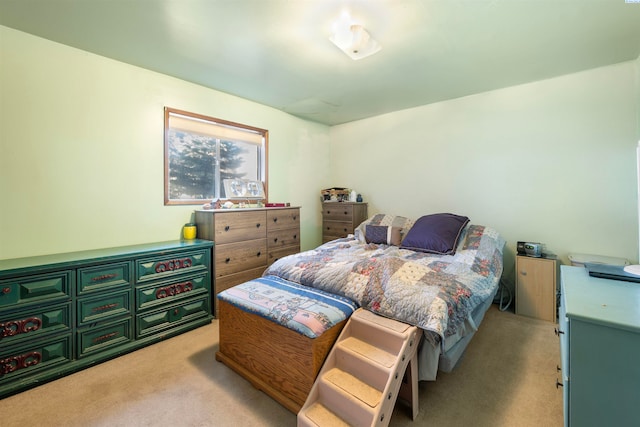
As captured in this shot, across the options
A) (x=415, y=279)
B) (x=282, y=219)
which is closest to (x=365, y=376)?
(x=415, y=279)

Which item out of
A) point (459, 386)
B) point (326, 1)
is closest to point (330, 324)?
point (459, 386)

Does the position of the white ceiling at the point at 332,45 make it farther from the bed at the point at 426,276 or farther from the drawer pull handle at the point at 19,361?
the drawer pull handle at the point at 19,361

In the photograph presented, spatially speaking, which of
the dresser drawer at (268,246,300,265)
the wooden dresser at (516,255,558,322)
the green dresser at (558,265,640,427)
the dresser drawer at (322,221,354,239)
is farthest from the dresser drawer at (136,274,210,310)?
the wooden dresser at (516,255,558,322)

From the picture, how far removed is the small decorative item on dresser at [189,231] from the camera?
286 cm

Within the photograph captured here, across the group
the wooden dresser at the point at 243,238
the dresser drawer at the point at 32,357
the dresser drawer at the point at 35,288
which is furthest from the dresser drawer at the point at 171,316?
the dresser drawer at the point at 35,288

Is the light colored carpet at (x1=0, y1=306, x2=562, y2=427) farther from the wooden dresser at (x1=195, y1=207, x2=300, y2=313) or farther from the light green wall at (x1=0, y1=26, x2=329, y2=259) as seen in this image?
the light green wall at (x1=0, y1=26, x2=329, y2=259)

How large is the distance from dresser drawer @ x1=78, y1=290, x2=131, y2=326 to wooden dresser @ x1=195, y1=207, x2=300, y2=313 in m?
0.76

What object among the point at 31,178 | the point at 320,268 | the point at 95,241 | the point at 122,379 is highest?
the point at 31,178

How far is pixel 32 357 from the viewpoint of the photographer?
178 centimetres

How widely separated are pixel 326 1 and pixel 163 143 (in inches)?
81.6

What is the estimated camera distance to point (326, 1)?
1690mm

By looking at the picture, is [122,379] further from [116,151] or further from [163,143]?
[163,143]

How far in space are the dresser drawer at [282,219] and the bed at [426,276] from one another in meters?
0.73

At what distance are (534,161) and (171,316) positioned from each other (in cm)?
406
